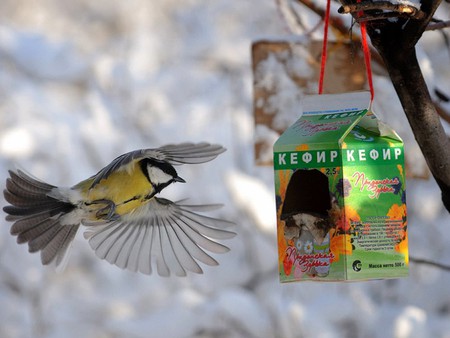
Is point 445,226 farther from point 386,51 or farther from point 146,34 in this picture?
point 386,51

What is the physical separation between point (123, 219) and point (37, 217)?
269mm

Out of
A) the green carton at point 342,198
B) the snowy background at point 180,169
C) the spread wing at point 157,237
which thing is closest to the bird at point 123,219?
the spread wing at point 157,237

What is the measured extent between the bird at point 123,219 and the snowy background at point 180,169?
3.20 m

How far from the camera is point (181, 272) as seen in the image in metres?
2.33

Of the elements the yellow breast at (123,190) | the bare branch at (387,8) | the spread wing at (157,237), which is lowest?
the spread wing at (157,237)

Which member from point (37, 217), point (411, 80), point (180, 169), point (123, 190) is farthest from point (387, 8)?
point (180, 169)

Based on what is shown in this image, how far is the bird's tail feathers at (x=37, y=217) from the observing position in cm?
251

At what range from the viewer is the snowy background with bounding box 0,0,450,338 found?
225 inches

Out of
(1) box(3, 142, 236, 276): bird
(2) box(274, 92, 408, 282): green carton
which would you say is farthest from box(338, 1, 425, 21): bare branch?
(1) box(3, 142, 236, 276): bird

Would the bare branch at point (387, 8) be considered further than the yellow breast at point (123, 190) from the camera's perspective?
No

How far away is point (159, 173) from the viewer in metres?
2.15

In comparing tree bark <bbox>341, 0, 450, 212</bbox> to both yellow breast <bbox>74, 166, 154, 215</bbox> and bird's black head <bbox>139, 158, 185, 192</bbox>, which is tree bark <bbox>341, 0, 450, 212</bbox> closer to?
bird's black head <bbox>139, 158, 185, 192</bbox>

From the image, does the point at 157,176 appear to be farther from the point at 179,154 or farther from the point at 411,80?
the point at 411,80

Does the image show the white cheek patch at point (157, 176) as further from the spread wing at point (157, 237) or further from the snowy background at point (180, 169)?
the snowy background at point (180, 169)
